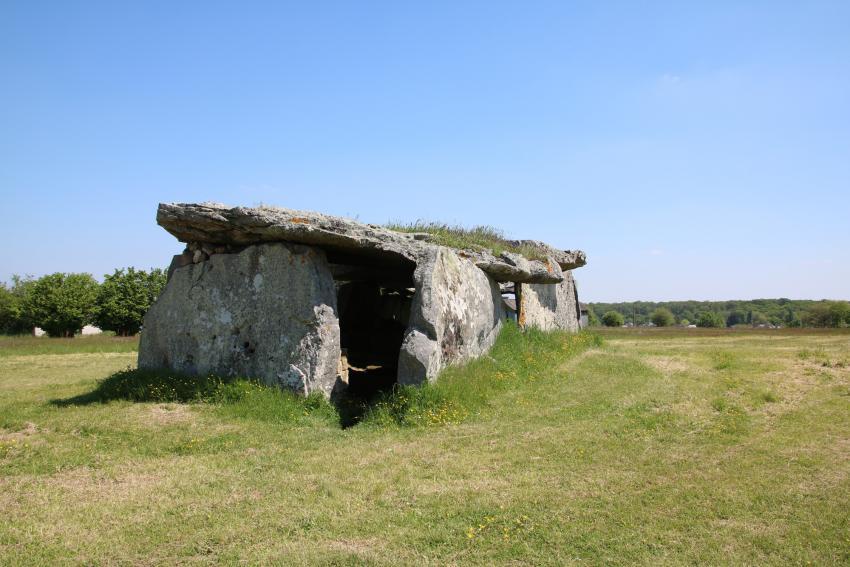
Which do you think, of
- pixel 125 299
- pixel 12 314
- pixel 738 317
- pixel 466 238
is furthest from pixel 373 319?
pixel 738 317

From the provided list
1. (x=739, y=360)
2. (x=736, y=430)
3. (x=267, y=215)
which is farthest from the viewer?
(x=739, y=360)

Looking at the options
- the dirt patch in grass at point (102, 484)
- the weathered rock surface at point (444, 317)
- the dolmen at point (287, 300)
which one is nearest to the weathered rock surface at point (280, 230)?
the dolmen at point (287, 300)

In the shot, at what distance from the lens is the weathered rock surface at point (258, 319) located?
10344 millimetres

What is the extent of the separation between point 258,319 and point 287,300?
2.20ft

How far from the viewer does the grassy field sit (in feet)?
17.1

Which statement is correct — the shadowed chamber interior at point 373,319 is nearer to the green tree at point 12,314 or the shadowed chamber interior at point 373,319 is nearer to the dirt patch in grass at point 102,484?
the dirt patch in grass at point 102,484

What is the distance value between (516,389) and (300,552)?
6.97m

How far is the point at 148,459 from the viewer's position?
7.71 metres

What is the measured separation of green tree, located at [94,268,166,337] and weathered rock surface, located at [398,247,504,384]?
3420 centimetres

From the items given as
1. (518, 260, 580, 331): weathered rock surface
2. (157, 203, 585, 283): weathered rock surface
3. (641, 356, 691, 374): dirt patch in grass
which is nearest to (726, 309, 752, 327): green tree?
(518, 260, 580, 331): weathered rock surface

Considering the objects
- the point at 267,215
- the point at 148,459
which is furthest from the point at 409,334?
the point at 148,459

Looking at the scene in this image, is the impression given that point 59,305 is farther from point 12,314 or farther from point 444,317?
point 444,317

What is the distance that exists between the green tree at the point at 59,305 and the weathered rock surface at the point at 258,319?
33974 mm

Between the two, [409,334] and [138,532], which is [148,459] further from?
[409,334]
